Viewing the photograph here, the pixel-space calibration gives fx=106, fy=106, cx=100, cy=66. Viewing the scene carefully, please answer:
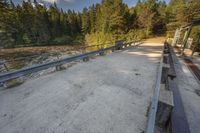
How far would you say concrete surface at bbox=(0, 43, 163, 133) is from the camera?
2043 millimetres

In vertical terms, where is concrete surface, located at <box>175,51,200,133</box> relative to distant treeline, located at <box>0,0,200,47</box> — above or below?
below

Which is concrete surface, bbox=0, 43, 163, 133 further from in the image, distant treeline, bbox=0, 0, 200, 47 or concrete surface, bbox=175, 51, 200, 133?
distant treeline, bbox=0, 0, 200, 47

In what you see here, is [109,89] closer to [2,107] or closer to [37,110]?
[37,110]

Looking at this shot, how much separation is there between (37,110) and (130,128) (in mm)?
2080

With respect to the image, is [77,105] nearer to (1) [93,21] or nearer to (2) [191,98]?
(2) [191,98]

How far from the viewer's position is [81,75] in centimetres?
432

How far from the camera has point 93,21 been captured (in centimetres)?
4359

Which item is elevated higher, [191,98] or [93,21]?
[93,21]

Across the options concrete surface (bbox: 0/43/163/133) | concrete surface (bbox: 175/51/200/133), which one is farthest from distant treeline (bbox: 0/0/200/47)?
concrete surface (bbox: 0/43/163/133)

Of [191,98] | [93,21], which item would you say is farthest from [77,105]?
[93,21]

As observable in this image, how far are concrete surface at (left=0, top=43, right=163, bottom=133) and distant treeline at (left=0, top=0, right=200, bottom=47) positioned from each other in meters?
19.4

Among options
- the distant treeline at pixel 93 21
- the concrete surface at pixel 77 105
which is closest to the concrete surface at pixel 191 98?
the concrete surface at pixel 77 105

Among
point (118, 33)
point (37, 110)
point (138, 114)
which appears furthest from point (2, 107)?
point (118, 33)

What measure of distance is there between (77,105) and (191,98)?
3.52 meters
